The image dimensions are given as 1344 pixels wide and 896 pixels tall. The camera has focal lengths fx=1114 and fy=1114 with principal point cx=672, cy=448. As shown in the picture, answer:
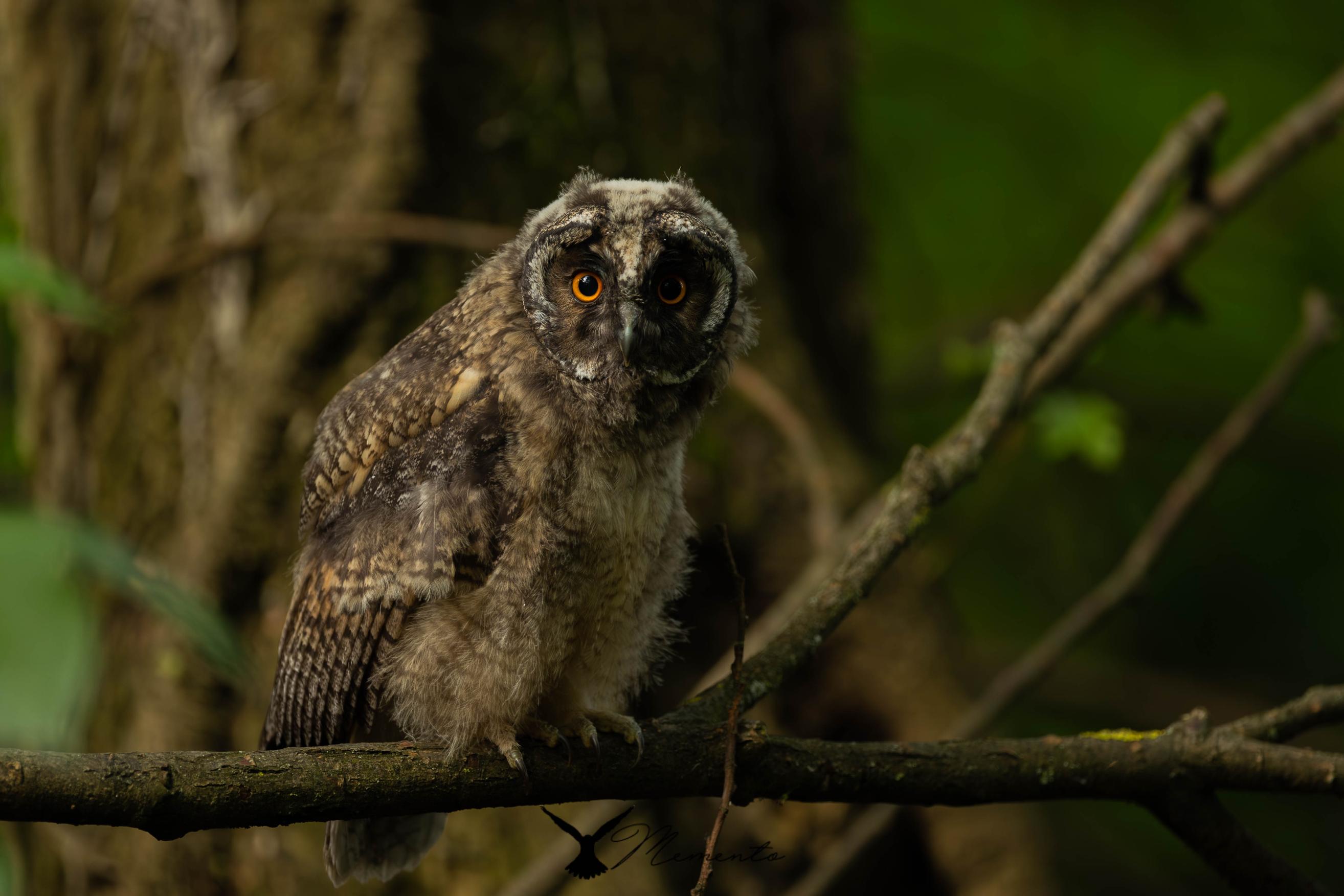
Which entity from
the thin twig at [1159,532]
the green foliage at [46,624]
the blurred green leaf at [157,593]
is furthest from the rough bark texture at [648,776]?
the thin twig at [1159,532]

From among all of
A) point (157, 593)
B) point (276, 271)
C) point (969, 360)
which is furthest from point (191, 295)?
point (157, 593)

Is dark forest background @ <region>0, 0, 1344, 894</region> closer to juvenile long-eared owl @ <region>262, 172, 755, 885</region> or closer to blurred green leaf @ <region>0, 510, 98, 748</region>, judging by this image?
juvenile long-eared owl @ <region>262, 172, 755, 885</region>

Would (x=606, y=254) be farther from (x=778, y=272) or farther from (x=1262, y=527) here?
(x=1262, y=527)

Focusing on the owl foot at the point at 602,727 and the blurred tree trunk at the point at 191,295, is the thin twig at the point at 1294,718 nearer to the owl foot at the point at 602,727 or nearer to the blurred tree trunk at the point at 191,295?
the owl foot at the point at 602,727

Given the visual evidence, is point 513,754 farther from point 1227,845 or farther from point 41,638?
point 1227,845

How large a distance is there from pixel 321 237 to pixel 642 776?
2.46 m

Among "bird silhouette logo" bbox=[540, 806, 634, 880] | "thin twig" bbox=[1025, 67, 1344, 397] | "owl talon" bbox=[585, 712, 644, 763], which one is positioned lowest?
"bird silhouette logo" bbox=[540, 806, 634, 880]

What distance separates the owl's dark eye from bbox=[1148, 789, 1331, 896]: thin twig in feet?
4.65

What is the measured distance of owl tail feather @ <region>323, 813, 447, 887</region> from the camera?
2.62 m

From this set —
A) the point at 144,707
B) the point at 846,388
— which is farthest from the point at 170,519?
the point at 846,388

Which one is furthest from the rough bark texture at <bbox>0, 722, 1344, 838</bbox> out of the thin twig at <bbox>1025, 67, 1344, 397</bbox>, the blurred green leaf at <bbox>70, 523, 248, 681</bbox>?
the thin twig at <bbox>1025, 67, 1344, 397</bbox>

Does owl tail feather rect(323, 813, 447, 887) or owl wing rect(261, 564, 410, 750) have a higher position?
owl wing rect(261, 564, 410, 750)

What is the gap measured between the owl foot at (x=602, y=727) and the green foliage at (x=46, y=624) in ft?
3.87

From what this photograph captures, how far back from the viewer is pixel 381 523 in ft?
7.89
